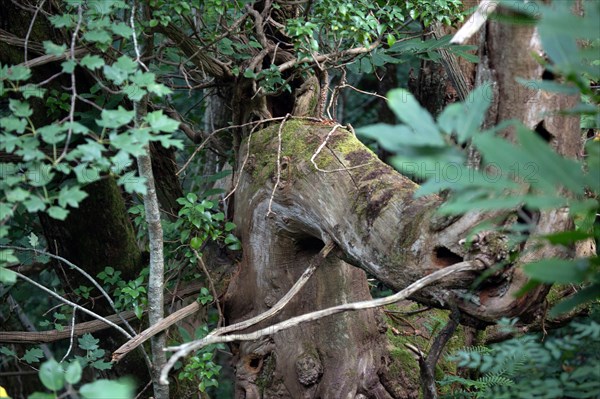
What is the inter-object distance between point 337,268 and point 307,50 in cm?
102

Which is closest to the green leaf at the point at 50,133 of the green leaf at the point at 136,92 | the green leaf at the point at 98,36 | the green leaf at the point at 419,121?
the green leaf at the point at 136,92

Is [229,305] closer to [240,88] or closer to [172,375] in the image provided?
[172,375]

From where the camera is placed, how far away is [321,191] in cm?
296

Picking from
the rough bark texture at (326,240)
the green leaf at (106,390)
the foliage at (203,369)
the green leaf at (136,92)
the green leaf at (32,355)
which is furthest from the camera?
the green leaf at (32,355)

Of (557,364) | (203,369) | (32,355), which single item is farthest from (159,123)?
(32,355)

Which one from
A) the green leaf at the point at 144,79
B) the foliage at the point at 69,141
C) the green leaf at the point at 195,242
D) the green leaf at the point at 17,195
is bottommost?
the green leaf at the point at 195,242

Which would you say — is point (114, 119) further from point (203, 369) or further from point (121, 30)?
point (203, 369)

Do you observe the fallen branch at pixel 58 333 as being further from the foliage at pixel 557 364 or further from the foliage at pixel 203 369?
Answer: the foliage at pixel 557 364

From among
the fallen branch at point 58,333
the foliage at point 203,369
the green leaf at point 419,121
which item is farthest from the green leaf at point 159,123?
the fallen branch at point 58,333

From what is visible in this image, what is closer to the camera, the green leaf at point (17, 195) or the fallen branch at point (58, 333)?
the green leaf at point (17, 195)

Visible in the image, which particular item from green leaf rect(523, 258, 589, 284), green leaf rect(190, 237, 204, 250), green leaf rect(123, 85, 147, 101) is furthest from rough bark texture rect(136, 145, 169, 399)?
green leaf rect(523, 258, 589, 284)

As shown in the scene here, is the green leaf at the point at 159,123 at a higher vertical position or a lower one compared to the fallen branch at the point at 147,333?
higher

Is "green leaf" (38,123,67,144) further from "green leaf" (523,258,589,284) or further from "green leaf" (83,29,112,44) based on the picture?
"green leaf" (523,258,589,284)

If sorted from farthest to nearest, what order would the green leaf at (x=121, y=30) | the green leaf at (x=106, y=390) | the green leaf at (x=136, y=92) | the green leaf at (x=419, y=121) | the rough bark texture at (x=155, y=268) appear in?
the rough bark texture at (x=155, y=268)
the green leaf at (x=121, y=30)
the green leaf at (x=136, y=92)
the green leaf at (x=106, y=390)
the green leaf at (x=419, y=121)
